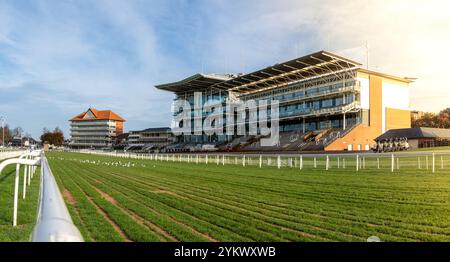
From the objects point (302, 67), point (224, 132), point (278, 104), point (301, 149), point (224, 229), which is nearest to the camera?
point (224, 229)

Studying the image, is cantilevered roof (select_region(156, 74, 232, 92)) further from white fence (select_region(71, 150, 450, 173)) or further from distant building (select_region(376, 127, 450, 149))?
white fence (select_region(71, 150, 450, 173))

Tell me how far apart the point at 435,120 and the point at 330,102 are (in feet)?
78.5

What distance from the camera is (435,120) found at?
71.0m

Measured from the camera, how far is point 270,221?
7324 millimetres

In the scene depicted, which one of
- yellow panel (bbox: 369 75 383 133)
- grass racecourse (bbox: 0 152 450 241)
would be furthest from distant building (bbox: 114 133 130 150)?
grass racecourse (bbox: 0 152 450 241)

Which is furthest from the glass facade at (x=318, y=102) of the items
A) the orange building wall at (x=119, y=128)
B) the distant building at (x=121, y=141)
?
the orange building wall at (x=119, y=128)

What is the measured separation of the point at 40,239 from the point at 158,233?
4.29 meters

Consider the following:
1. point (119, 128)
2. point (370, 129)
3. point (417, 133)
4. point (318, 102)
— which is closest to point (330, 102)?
point (318, 102)

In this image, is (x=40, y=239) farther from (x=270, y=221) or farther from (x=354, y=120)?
(x=354, y=120)

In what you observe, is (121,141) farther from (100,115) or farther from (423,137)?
(423,137)

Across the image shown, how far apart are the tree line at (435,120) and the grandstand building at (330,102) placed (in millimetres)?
10769

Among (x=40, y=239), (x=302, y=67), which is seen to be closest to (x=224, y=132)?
(x=302, y=67)

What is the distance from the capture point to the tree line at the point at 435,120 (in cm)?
6897

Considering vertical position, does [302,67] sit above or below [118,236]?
above
